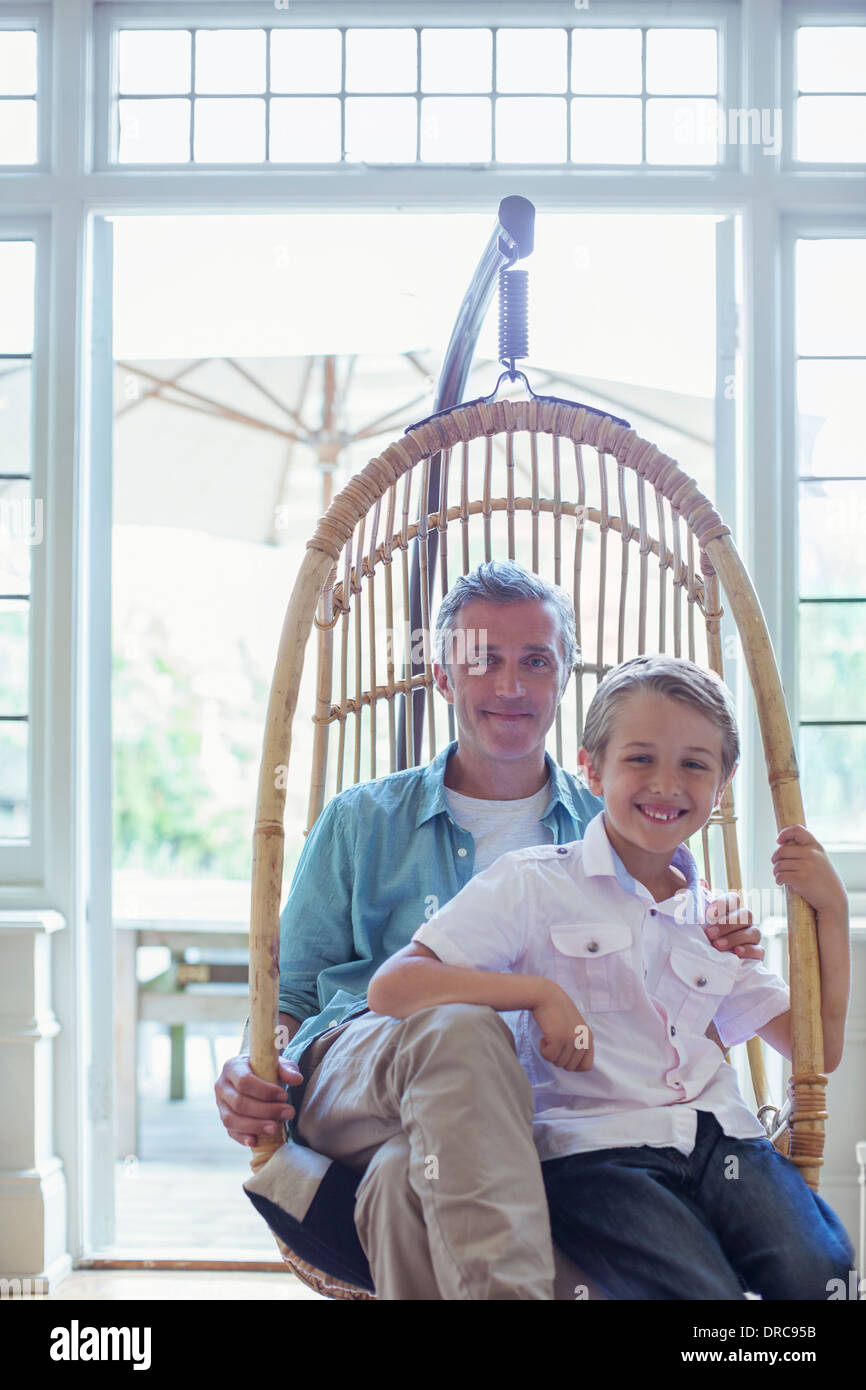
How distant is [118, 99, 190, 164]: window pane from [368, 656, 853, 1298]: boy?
67.8 inches

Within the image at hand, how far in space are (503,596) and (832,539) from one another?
113 cm

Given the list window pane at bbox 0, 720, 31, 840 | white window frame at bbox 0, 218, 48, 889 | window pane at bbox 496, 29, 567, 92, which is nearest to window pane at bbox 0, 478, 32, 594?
white window frame at bbox 0, 218, 48, 889

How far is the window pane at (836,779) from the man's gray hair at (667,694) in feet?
3.73

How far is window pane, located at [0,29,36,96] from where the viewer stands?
2.47 meters

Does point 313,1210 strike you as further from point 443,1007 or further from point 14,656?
point 14,656

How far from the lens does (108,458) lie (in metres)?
2.51

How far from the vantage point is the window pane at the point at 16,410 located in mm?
2486

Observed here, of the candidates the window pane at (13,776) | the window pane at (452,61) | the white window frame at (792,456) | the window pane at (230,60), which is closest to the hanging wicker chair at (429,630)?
the white window frame at (792,456)

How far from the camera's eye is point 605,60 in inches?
96.2

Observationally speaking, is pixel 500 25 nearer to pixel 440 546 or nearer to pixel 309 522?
pixel 440 546

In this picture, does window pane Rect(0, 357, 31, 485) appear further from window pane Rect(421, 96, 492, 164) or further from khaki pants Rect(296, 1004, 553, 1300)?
khaki pants Rect(296, 1004, 553, 1300)

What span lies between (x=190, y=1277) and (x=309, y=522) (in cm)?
328

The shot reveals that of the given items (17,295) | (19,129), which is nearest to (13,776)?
(17,295)
